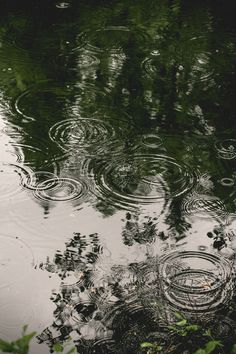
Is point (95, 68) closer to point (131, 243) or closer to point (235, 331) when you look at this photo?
point (131, 243)

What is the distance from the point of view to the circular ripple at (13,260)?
9.39 ft

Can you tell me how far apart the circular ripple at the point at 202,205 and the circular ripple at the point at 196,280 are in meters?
0.38

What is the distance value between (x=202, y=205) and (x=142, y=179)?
470 mm

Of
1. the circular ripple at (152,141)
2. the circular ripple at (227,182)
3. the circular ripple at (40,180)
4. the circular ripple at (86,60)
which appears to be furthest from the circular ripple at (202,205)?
the circular ripple at (86,60)

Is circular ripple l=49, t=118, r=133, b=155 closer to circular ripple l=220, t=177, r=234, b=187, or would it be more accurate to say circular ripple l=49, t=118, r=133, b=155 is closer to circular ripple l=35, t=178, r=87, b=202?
circular ripple l=35, t=178, r=87, b=202

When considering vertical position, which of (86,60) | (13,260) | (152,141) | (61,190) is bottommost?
(13,260)

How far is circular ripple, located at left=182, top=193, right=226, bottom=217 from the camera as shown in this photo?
3.34 m

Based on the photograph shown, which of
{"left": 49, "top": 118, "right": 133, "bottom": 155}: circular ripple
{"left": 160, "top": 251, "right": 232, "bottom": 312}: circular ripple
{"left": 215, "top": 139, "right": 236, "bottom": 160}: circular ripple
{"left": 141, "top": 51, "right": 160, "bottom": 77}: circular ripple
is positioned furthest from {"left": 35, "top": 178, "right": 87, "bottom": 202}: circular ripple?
{"left": 141, "top": 51, "right": 160, "bottom": 77}: circular ripple

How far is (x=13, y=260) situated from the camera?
297 centimetres

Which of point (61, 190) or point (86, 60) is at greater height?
point (86, 60)

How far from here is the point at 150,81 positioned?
4.86 metres

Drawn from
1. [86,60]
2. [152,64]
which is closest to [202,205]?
[152,64]

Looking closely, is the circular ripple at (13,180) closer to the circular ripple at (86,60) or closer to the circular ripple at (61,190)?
the circular ripple at (61,190)

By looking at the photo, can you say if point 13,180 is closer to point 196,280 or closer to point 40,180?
point 40,180
